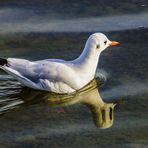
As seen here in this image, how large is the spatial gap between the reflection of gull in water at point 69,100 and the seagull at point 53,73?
8cm

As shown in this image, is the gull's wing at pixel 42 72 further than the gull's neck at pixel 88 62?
No

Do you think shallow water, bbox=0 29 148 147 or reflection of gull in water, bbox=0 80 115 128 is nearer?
shallow water, bbox=0 29 148 147

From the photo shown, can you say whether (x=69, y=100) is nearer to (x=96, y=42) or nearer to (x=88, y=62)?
(x=88, y=62)

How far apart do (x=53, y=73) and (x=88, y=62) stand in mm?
563

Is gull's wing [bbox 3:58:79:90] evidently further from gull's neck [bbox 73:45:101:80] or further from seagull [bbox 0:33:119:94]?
gull's neck [bbox 73:45:101:80]

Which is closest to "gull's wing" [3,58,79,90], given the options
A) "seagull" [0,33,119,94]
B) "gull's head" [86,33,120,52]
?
"seagull" [0,33,119,94]

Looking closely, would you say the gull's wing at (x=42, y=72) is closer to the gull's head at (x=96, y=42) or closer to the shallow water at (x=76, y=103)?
the shallow water at (x=76, y=103)

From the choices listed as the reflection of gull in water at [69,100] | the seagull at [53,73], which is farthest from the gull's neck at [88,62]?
the reflection of gull in water at [69,100]

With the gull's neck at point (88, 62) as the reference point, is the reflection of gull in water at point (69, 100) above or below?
below

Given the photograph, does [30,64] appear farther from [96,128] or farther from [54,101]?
[96,128]

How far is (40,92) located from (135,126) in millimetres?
1428

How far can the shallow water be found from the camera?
750 cm

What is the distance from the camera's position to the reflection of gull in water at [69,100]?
8148mm

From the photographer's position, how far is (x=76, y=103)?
838cm
